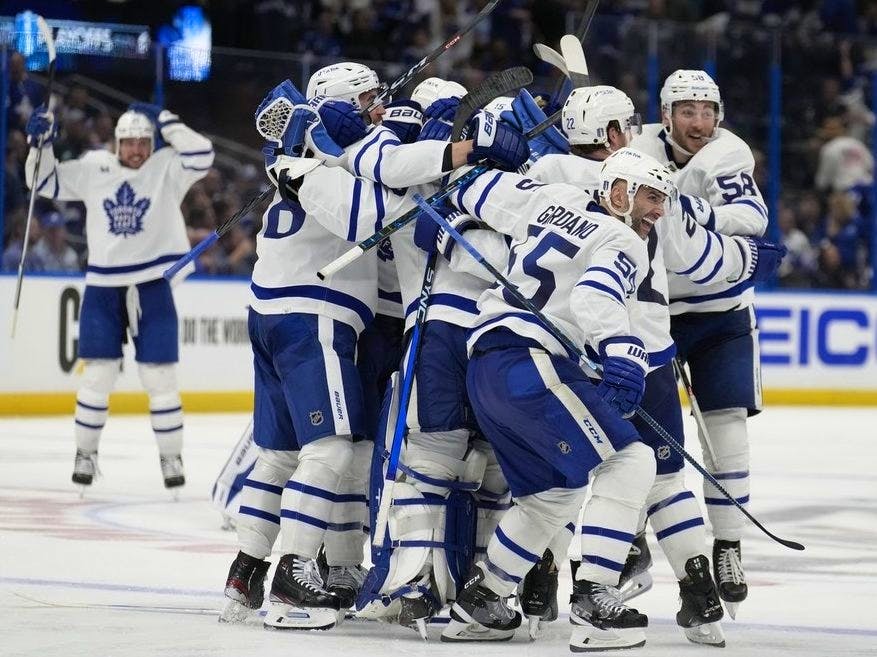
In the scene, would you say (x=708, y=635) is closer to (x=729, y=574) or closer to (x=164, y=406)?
(x=729, y=574)

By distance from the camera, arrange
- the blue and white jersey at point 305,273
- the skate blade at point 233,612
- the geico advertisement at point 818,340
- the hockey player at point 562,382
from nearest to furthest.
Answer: the hockey player at point 562,382
the skate blade at point 233,612
the blue and white jersey at point 305,273
the geico advertisement at point 818,340

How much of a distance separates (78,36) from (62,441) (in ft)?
8.04

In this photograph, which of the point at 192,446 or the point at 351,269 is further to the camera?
the point at 192,446

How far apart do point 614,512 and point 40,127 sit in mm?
4049

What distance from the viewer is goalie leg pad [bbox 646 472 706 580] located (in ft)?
12.9

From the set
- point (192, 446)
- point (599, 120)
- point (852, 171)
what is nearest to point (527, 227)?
point (599, 120)

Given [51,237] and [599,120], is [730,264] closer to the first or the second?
[599,120]

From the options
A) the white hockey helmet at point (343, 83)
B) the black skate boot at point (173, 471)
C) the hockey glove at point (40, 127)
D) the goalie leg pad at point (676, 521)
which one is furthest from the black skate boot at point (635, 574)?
the hockey glove at point (40, 127)

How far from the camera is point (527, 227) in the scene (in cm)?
384

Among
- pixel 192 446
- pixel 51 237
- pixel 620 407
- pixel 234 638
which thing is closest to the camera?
pixel 620 407

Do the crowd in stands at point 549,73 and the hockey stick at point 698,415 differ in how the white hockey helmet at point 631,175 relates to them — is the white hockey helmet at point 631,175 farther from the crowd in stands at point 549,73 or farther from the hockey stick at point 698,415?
the crowd in stands at point 549,73

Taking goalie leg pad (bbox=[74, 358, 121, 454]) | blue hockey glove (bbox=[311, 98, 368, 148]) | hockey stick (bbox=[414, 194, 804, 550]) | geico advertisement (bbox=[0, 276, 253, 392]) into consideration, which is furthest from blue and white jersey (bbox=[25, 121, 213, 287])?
hockey stick (bbox=[414, 194, 804, 550])

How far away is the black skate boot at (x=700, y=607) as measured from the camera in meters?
3.83

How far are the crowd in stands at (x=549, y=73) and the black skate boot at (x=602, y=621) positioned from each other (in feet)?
21.4
